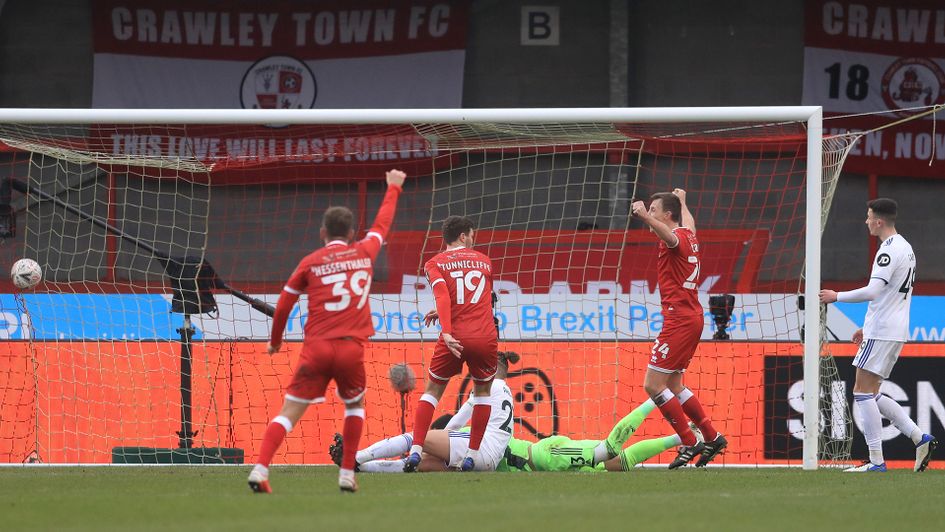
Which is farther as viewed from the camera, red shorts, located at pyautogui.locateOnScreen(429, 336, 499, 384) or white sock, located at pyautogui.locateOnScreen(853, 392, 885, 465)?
white sock, located at pyautogui.locateOnScreen(853, 392, 885, 465)

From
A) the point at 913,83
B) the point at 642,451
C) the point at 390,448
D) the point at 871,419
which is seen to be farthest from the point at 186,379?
the point at 913,83

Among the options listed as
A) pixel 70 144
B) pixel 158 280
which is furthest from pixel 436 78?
pixel 70 144

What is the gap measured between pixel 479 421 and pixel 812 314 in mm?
2689

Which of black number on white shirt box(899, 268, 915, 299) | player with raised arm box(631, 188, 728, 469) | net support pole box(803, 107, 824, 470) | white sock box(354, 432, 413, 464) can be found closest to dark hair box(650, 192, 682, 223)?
player with raised arm box(631, 188, 728, 469)

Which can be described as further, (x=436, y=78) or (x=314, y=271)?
(x=436, y=78)

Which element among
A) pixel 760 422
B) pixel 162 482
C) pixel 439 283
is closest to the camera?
pixel 162 482

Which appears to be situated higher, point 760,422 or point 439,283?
point 439,283

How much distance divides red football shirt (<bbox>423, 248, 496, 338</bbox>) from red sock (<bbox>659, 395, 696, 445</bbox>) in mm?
1423

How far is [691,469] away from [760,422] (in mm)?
1521

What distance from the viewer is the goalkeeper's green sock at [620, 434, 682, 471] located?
32.2ft

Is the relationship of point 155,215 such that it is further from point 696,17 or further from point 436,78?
point 696,17

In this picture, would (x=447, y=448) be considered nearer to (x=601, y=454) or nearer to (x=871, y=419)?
(x=601, y=454)

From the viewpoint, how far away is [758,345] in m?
11.1

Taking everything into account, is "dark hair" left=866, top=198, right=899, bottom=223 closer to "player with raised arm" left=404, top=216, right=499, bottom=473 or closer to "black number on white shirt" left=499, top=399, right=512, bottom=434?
"player with raised arm" left=404, top=216, right=499, bottom=473
